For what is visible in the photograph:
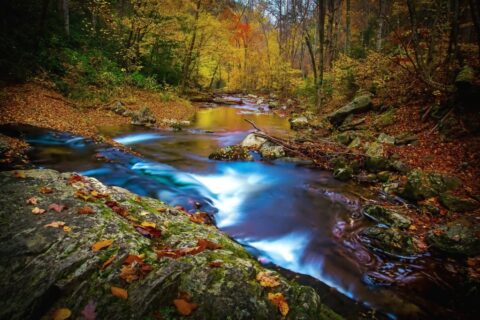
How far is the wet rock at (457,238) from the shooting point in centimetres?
470

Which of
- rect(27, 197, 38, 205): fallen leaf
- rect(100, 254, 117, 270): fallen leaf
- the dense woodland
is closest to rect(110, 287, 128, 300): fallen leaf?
rect(100, 254, 117, 270): fallen leaf

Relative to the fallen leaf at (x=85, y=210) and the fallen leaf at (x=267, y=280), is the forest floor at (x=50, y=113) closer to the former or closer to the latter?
the fallen leaf at (x=85, y=210)

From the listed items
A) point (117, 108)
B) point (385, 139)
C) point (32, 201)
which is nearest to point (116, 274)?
point (32, 201)

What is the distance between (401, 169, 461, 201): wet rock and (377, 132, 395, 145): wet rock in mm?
3030

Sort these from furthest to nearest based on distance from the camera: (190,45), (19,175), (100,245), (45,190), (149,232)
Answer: (190,45) < (19,175) < (45,190) < (149,232) < (100,245)

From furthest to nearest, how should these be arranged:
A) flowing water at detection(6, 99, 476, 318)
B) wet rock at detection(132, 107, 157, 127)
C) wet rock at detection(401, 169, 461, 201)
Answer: wet rock at detection(132, 107, 157, 127) < wet rock at detection(401, 169, 461, 201) < flowing water at detection(6, 99, 476, 318)

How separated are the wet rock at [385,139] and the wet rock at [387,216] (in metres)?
4.34

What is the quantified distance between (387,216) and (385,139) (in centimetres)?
481

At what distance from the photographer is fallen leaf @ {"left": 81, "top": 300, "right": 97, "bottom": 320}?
218cm

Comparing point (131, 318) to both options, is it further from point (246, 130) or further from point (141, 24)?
point (141, 24)

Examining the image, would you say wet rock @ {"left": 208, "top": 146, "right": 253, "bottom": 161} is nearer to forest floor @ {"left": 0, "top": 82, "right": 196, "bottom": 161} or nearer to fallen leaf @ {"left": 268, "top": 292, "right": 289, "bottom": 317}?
forest floor @ {"left": 0, "top": 82, "right": 196, "bottom": 161}

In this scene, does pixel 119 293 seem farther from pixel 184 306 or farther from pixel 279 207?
pixel 279 207

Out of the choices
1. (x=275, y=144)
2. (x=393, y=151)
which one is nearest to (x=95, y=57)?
(x=275, y=144)

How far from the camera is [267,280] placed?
261 centimetres
